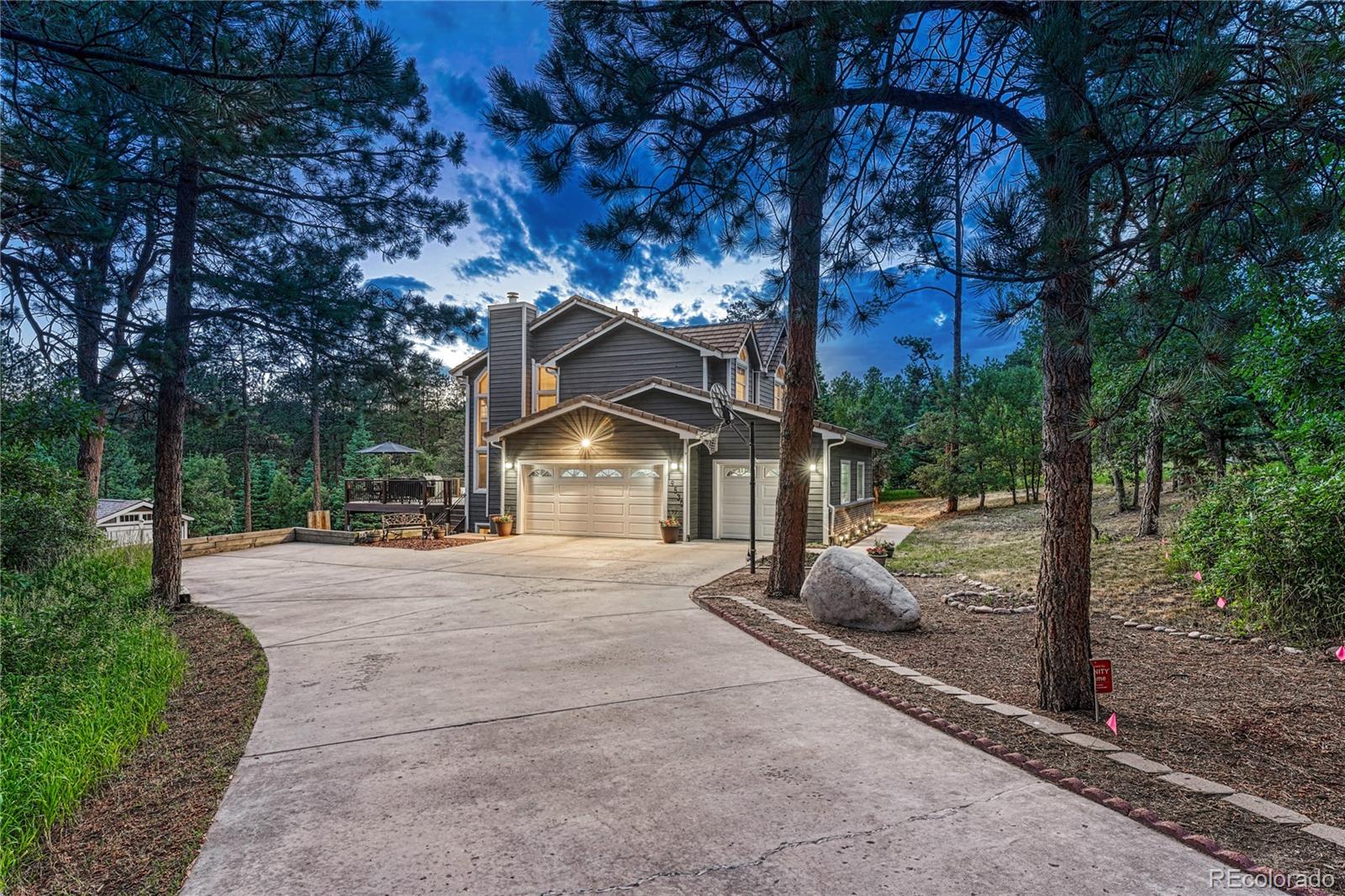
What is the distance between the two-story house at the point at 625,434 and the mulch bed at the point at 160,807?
30.5 ft

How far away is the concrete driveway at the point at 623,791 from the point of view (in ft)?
6.96

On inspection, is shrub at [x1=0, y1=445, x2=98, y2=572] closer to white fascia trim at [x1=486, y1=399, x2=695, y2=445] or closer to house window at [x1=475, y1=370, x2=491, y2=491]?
white fascia trim at [x1=486, y1=399, x2=695, y2=445]

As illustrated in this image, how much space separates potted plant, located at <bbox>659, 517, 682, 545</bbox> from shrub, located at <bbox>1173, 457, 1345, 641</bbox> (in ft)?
28.5

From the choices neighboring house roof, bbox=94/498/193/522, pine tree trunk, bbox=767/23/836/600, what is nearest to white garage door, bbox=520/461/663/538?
A: pine tree trunk, bbox=767/23/836/600

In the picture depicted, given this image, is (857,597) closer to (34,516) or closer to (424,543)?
(34,516)

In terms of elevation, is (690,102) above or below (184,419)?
above

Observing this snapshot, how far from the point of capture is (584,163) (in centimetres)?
387

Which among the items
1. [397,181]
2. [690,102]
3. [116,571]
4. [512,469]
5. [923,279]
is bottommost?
[116,571]

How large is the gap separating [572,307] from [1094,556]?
41.6ft

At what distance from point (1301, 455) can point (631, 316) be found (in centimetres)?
1204

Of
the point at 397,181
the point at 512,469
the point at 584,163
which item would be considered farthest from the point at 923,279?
the point at 512,469

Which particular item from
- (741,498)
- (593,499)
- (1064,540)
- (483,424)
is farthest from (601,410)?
(1064,540)

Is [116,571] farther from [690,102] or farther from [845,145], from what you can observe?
[845,145]

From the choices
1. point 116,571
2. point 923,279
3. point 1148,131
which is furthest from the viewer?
point 116,571
